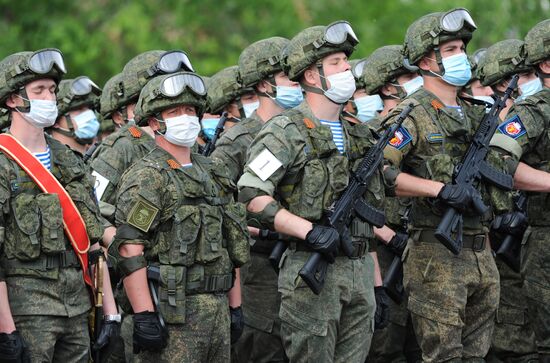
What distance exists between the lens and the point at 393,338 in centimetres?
1080

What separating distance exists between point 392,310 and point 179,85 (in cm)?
349

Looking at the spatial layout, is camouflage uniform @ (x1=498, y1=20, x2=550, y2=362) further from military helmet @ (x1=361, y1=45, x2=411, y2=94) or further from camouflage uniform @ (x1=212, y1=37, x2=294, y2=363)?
camouflage uniform @ (x1=212, y1=37, x2=294, y2=363)

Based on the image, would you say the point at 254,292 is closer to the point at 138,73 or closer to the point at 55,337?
the point at 138,73

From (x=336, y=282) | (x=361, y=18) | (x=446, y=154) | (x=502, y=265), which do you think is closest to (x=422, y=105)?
(x=446, y=154)

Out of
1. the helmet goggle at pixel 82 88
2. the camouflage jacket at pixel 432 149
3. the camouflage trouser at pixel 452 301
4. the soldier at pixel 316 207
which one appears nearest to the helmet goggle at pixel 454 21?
the camouflage jacket at pixel 432 149

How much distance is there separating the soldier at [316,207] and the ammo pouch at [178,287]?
1.93 ft

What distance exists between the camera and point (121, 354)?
27.4 feet

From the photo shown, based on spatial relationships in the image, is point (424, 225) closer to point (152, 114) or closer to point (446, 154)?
point (446, 154)

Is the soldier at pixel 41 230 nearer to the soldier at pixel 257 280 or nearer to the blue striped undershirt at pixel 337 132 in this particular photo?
the blue striped undershirt at pixel 337 132

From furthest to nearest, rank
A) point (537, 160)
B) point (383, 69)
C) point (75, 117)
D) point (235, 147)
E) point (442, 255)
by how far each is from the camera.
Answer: point (383, 69), point (75, 117), point (235, 147), point (537, 160), point (442, 255)

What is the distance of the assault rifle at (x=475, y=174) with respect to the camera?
28.4ft

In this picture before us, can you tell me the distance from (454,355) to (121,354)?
224 cm

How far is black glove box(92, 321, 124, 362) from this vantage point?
7836 millimetres

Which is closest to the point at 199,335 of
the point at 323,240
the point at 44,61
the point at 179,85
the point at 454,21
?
the point at 323,240
